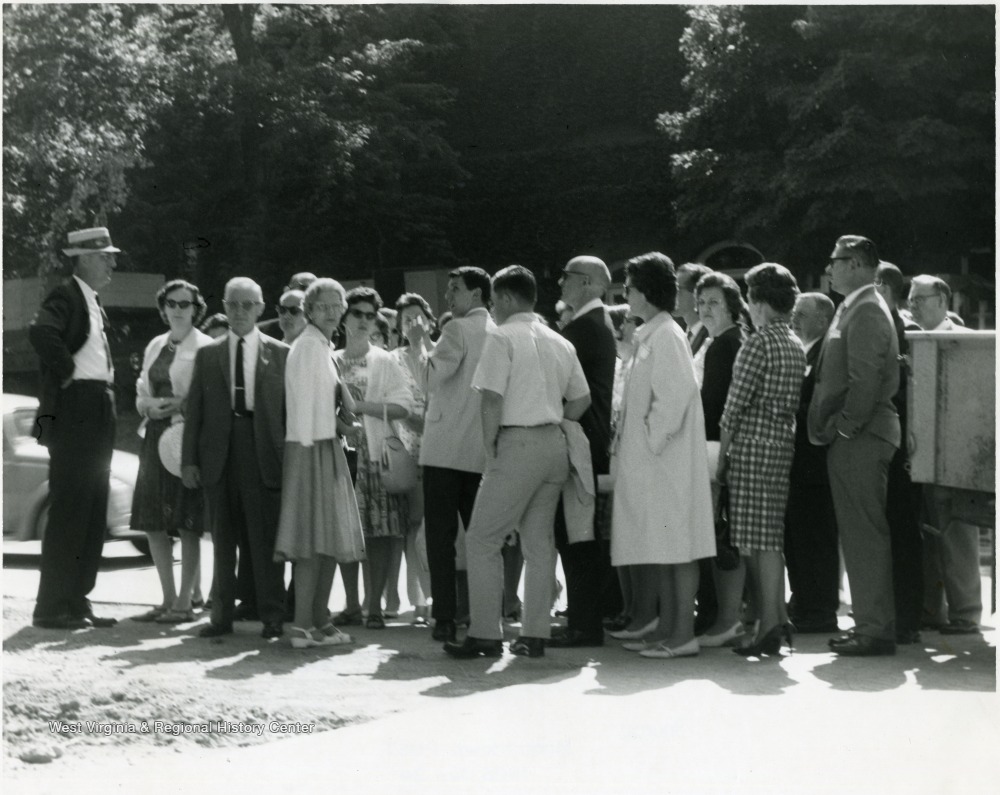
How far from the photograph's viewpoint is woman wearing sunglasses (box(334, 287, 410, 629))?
8.37 m

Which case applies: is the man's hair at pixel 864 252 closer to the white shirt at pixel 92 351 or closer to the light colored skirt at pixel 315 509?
the light colored skirt at pixel 315 509

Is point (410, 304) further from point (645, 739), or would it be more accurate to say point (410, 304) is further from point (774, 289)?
point (645, 739)

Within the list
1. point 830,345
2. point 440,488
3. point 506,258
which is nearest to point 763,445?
Answer: point 830,345

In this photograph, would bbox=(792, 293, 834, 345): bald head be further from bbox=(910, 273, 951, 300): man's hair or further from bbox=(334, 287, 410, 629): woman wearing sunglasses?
bbox=(334, 287, 410, 629): woman wearing sunglasses

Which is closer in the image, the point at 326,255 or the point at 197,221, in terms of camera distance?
the point at 197,221

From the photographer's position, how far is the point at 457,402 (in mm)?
7672

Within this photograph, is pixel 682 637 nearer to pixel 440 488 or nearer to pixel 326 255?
pixel 440 488

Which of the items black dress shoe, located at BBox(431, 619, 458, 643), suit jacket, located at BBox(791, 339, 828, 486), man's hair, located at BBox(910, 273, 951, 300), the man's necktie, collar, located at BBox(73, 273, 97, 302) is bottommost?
black dress shoe, located at BBox(431, 619, 458, 643)

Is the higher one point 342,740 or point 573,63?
point 573,63

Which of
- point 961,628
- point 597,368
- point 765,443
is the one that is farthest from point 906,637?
point 597,368

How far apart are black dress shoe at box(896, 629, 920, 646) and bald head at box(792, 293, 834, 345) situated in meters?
1.81

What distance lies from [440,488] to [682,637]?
1506 mm

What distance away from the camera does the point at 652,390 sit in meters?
7.19

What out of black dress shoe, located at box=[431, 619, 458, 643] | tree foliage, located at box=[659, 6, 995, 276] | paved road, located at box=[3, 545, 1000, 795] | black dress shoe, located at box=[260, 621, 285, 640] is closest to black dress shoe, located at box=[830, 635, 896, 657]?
paved road, located at box=[3, 545, 1000, 795]
